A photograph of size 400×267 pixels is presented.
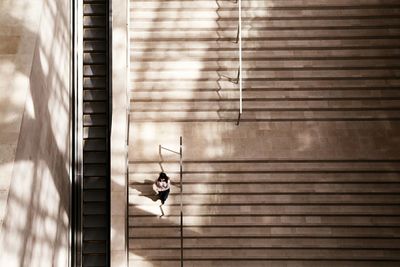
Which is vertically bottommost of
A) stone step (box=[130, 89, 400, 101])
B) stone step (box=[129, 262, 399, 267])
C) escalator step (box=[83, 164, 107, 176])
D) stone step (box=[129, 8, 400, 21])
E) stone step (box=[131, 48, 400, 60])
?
stone step (box=[129, 262, 399, 267])

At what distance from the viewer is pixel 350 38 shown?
46.6 feet

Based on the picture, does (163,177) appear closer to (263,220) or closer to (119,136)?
(119,136)

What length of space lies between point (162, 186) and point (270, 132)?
136 inches

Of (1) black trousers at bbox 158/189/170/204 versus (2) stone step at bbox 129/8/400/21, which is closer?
(1) black trousers at bbox 158/189/170/204

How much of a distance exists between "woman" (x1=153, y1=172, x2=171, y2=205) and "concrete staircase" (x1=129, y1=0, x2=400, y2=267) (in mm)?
640

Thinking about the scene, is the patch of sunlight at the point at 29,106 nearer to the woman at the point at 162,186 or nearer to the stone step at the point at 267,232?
the woman at the point at 162,186

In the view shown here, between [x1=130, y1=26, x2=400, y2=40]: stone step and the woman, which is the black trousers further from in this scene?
[x1=130, y1=26, x2=400, y2=40]: stone step

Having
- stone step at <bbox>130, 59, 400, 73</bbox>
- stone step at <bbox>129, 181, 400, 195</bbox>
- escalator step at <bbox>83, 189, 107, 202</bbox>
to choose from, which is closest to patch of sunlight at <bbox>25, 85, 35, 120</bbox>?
escalator step at <bbox>83, 189, 107, 202</bbox>

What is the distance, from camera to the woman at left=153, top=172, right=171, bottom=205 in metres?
12.6

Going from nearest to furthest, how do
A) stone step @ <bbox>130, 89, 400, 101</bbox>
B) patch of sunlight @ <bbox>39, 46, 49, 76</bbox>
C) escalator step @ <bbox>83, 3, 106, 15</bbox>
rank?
patch of sunlight @ <bbox>39, 46, 49, 76</bbox>, escalator step @ <bbox>83, 3, 106, 15</bbox>, stone step @ <bbox>130, 89, 400, 101</bbox>

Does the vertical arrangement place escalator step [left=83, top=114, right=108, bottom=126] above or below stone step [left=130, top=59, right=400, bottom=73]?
below

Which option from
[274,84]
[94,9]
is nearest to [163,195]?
[274,84]

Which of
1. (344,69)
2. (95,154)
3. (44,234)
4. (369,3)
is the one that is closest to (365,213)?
(344,69)

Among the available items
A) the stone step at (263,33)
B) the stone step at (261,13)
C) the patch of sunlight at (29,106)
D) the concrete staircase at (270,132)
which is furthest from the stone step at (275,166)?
the patch of sunlight at (29,106)
